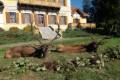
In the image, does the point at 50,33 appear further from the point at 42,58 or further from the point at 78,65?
the point at 78,65

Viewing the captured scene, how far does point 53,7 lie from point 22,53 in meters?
42.7

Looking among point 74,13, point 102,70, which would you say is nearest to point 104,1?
point 74,13

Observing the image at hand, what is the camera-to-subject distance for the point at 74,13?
83.5 meters

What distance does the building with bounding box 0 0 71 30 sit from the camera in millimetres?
51844

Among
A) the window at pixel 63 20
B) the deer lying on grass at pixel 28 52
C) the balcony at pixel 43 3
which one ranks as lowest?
the deer lying on grass at pixel 28 52

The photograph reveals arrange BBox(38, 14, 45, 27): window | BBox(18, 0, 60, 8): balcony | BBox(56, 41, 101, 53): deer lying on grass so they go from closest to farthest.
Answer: BBox(56, 41, 101, 53): deer lying on grass < BBox(18, 0, 60, 8): balcony < BBox(38, 14, 45, 27): window

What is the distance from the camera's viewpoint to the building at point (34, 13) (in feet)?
170

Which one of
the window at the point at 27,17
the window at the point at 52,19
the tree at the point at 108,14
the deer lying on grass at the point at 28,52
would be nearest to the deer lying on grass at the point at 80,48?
the deer lying on grass at the point at 28,52

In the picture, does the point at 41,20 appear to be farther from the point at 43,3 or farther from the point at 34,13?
the point at 43,3

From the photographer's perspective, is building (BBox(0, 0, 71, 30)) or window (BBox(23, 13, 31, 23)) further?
window (BBox(23, 13, 31, 23))

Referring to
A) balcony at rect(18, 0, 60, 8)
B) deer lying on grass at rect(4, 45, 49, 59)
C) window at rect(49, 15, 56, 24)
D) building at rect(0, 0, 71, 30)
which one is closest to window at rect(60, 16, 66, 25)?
building at rect(0, 0, 71, 30)

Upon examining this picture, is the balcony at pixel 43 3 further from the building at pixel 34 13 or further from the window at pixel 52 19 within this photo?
the window at pixel 52 19

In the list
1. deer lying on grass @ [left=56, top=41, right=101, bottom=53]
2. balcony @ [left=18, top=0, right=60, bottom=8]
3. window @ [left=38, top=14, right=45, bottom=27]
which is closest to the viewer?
deer lying on grass @ [left=56, top=41, right=101, bottom=53]

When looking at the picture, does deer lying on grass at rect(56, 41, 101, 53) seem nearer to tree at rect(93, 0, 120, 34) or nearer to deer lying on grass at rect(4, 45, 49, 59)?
deer lying on grass at rect(4, 45, 49, 59)
